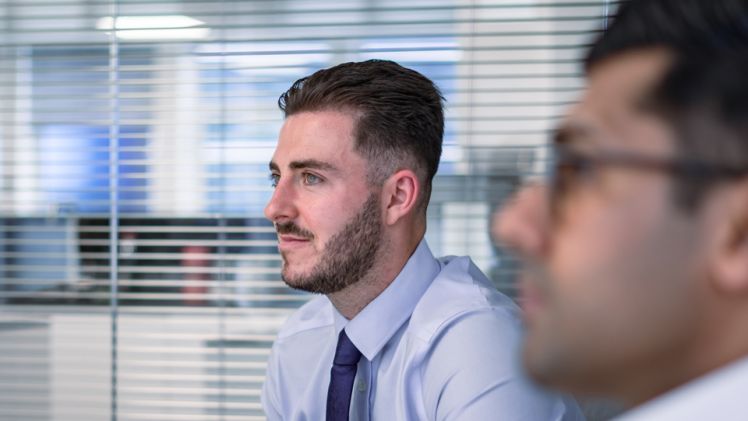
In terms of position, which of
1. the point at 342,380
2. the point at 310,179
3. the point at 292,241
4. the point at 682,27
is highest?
the point at 682,27

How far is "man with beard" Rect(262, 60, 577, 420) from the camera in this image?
A: 1.48 m

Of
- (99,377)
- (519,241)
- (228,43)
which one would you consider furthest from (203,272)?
(519,241)

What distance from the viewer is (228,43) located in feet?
8.71

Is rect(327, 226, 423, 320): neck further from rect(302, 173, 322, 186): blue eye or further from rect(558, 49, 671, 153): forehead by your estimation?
rect(558, 49, 671, 153): forehead

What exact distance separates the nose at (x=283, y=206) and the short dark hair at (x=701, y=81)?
110 cm

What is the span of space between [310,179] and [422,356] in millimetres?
412

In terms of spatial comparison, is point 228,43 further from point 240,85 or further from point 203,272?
point 203,272

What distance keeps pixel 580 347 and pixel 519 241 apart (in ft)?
0.28

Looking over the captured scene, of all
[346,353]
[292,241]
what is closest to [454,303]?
[346,353]

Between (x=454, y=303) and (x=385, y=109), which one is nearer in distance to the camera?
(x=454, y=303)

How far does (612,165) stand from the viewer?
58 cm

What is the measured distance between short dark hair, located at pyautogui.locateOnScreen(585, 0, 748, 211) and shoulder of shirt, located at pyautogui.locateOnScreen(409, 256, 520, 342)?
0.89 metres

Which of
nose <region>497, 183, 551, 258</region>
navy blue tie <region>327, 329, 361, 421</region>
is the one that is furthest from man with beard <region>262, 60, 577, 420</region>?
nose <region>497, 183, 551, 258</region>

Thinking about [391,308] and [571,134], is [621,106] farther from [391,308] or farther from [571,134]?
[391,308]
